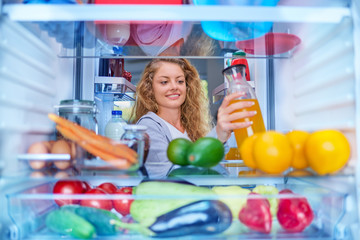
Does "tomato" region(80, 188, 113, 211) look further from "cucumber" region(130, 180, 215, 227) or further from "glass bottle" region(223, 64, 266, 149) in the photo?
"glass bottle" region(223, 64, 266, 149)

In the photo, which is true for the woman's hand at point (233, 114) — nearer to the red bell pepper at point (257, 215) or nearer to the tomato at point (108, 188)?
the red bell pepper at point (257, 215)

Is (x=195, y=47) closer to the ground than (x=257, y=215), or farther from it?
farther from it

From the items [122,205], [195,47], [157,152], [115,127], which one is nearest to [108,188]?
[122,205]

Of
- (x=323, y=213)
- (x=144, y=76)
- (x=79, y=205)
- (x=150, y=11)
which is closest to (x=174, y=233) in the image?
(x=79, y=205)

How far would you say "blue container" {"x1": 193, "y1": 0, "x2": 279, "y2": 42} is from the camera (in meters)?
0.85

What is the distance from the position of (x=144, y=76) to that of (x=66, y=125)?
135cm

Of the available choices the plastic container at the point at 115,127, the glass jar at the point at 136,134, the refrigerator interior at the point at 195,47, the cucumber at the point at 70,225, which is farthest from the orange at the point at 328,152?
the plastic container at the point at 115,127

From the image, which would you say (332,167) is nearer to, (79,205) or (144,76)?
(79,205)

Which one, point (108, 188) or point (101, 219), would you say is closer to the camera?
point (101, 219)

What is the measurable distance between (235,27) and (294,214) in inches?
Result: 19.8

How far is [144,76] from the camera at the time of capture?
219cm

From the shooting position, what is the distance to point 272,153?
75cm

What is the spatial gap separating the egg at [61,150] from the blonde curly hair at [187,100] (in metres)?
1.36

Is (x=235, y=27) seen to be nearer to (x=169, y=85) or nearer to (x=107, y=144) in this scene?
(x=107, y=144)
